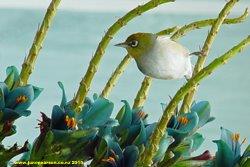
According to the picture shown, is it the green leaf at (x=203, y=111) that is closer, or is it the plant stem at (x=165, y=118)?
the plant stem at (x=165, y=118)

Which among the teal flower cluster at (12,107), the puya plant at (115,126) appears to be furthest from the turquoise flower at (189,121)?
the teal flower cluster at (12,107)

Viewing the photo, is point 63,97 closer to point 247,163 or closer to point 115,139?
point 115,139

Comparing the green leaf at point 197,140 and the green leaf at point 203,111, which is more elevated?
the green leaf at point 203,111

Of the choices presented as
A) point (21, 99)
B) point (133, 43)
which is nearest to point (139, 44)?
point (133, 43)

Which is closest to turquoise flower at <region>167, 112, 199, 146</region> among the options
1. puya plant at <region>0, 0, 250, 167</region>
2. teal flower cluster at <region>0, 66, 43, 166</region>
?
puya plant at <region>0, 0, 250, 167</region>

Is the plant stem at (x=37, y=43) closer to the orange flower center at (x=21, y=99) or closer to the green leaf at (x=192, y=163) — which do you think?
the orange flower center at (x=21, y=99)

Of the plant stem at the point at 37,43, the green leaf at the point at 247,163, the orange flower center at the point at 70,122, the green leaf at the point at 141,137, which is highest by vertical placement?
the plant stem at the point at 37,43

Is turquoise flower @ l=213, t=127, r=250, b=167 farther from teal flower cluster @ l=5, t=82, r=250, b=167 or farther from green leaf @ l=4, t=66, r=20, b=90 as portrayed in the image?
green leaf @ l=4, t=66, r=20, b=90
